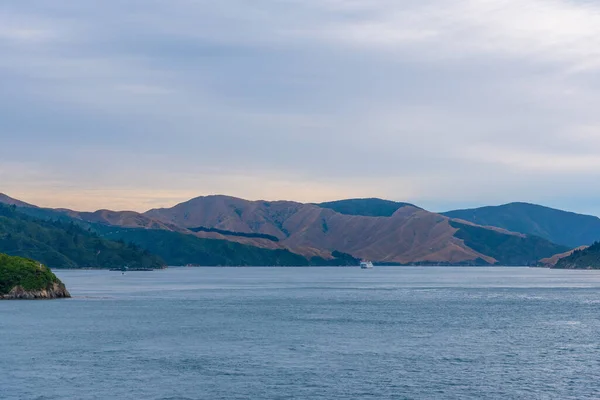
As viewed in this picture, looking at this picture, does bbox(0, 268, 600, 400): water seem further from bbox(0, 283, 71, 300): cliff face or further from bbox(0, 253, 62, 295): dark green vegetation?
bbox(0, 283, 71, 300): cliff face

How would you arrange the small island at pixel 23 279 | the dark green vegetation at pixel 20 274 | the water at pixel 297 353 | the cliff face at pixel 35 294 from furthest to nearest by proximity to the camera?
the cliff face at pixel 35 294, the small island at pixel 23 279, the dark green vegetation at pixel 20 274, the water at pixel 297 353

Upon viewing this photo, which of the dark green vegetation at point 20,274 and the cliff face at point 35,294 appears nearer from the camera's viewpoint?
the dark green vegetation at point 20,274

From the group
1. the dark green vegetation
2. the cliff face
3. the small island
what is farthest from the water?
the cliff face

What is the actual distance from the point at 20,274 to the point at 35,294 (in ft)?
21.0

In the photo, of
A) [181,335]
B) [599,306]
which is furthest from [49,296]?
[599,306]

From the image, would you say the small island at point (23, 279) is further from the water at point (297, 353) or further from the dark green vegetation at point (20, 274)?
the water at point (297, 353)

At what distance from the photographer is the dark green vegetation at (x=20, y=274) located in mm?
148625

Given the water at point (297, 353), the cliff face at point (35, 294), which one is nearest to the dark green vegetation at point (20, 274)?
the cliff face at point (35, 294)

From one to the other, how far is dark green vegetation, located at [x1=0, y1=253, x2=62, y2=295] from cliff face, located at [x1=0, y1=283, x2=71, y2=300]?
871 millimetres

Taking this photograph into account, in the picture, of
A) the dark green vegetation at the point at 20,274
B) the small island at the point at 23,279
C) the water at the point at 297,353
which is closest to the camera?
the water at the point at 297,353

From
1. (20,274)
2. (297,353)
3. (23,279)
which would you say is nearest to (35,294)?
(23,279)

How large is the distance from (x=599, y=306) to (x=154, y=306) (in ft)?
287

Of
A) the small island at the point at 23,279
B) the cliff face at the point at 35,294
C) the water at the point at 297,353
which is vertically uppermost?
the small island at the point at 23,279

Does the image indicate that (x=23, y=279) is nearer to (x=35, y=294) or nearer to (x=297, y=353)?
(x=35, y=294)
